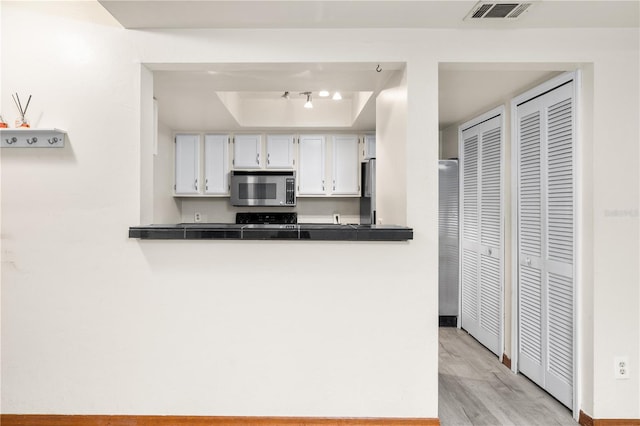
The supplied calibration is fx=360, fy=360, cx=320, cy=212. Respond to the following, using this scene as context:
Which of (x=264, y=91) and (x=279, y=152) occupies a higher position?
(x=264, y=91)

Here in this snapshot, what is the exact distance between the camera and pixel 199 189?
417cm

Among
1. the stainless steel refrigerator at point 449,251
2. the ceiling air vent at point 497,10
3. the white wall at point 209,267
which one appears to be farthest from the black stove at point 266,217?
the ceiling air vent at point 497,10

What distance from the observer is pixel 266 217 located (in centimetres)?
440

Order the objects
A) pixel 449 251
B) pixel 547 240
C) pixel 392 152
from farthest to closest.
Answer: pixel 449 251 → pixel 547 240 → pixel 392 152

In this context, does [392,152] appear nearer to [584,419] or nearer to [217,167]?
[584,419]

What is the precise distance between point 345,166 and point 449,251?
1.48 m

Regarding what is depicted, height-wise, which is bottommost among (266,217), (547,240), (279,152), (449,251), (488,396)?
(488,396)

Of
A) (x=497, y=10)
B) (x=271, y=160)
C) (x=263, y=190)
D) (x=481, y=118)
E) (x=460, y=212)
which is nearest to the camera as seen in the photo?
(x=497, y=10)

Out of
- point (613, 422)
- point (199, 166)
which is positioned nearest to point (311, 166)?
point (199, 166)

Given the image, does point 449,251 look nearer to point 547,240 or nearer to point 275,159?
point 547,240

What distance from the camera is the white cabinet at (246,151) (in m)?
4.17

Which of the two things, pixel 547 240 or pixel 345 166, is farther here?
pixel 345 166

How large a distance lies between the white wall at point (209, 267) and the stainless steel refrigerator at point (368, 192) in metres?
1.62

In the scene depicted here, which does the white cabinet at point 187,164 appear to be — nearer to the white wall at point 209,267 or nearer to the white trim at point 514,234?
the white wall at point 209,267
